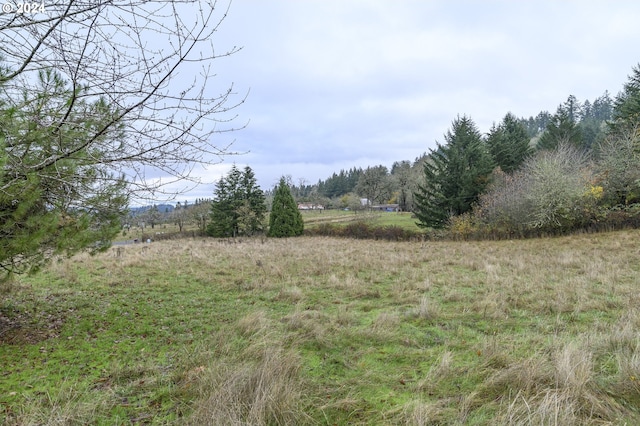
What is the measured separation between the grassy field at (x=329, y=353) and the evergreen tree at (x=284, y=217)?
2170 centimetres

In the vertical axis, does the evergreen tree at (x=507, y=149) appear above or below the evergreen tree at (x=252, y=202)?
above

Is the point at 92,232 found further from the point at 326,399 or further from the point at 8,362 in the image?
the point at 326,399

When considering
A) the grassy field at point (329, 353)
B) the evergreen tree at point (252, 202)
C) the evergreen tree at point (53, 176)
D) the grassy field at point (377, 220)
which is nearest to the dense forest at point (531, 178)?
the grassy field at point (377, 220)

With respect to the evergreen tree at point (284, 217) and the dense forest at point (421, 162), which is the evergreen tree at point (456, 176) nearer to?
the dense forest at point (421, 162)

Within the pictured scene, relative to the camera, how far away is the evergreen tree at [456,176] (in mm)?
24047

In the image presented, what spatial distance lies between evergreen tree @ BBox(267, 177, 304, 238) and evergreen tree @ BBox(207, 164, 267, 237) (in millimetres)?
3109

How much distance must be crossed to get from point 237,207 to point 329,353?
30.7m

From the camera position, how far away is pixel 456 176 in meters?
24.8

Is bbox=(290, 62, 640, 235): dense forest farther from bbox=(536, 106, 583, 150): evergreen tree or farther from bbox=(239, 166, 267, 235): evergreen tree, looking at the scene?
bbox=(239, 166, 267, 235): evergreen tree

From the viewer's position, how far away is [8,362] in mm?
3316

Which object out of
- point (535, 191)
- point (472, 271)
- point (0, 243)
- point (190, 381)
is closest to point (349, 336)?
point (190, 381)

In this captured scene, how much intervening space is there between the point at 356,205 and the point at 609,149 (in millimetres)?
32743

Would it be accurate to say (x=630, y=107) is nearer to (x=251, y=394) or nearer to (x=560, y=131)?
(x=560, y=131)

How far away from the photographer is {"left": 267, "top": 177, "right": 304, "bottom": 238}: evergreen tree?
29.0 metres
